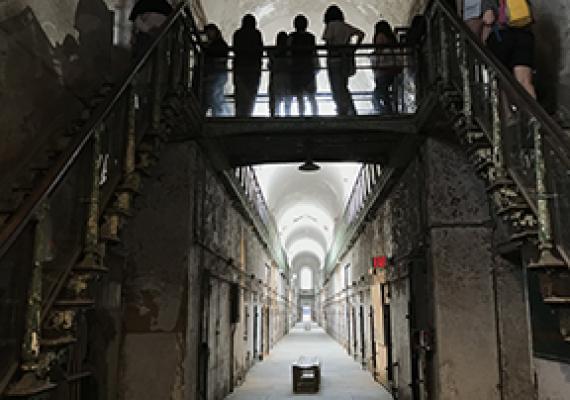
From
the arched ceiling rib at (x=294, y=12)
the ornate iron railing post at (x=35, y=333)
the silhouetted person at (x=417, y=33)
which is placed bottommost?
the ornate iron railing post at (x=35, y=333)

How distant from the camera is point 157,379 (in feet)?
21.8

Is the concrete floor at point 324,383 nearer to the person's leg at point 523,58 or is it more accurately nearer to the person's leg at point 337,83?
the person's leg at point 337,83

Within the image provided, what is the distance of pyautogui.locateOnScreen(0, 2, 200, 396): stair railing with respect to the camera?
2996mm

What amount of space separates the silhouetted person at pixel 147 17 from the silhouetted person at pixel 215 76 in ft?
2.53

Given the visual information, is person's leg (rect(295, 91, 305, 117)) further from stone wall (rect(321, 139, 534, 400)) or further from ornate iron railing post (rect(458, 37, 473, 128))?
ornate iron railing post (rect(458, 37, 473, 128))

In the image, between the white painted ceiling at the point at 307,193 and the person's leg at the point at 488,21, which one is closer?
the person's leg at the point at 488,21

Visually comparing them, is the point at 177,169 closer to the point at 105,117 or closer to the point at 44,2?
the point at 44,2

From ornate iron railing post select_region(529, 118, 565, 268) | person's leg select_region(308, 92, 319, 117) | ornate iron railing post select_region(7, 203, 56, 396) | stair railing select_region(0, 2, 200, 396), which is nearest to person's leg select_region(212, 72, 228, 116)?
person's leg select_region(308, 92, 319, 117)

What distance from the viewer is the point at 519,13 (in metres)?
4.99

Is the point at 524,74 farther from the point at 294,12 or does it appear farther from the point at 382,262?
the point at 294,12

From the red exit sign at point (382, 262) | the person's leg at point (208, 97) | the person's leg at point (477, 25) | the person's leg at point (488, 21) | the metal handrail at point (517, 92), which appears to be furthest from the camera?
the red exit sign at point (382, 262)

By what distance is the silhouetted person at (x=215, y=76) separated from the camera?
7406mm

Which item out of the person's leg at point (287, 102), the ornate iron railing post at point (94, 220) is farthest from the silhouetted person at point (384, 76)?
the ornate iron railing post at point (94, 220)

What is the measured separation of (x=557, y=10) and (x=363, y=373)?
10513 mm
